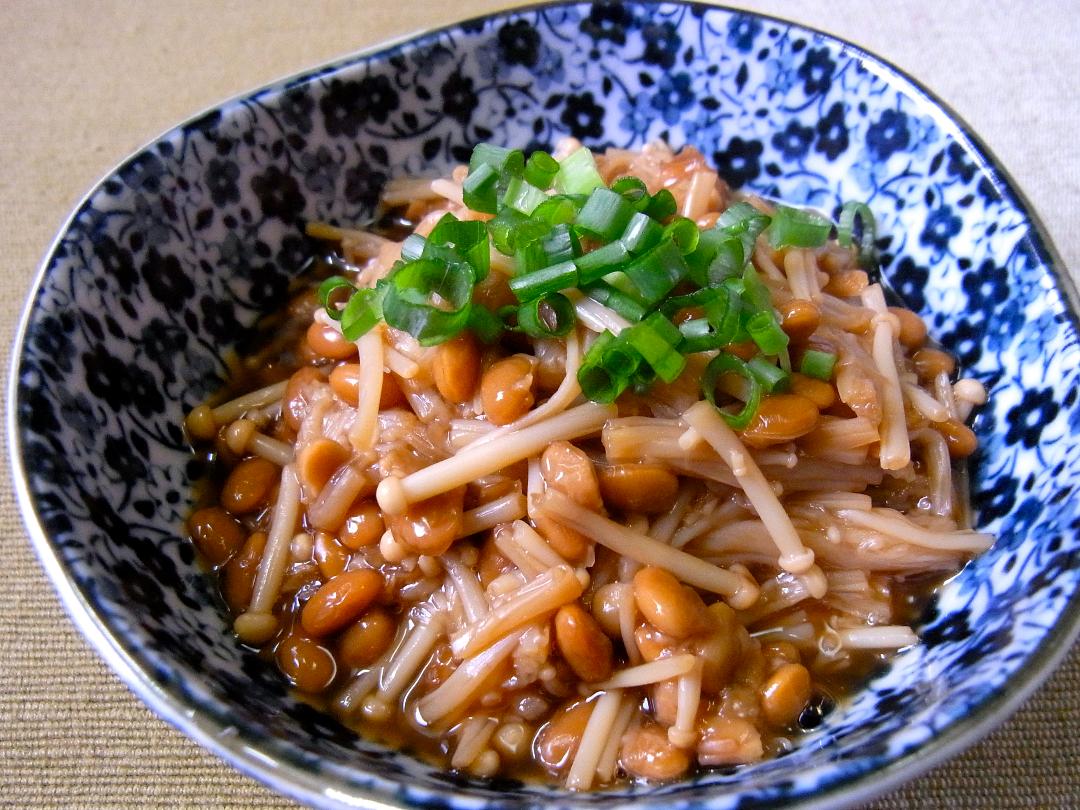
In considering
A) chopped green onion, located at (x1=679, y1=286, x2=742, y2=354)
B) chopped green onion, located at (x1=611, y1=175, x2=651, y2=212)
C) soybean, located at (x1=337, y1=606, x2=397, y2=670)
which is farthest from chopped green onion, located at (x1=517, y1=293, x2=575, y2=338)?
soybean, located at (x1=337, y1=606, x2=397, y2=670)

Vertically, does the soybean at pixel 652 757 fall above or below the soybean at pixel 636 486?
below

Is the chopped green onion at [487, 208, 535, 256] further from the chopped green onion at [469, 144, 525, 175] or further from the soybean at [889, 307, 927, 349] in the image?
the soybean at [889, 307, 927, 349]

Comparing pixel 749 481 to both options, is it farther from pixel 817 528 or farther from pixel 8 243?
pixel 8 243

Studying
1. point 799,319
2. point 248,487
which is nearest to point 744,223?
point 799,319

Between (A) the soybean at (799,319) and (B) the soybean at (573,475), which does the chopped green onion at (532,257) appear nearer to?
(B) the soybean at (573,475)

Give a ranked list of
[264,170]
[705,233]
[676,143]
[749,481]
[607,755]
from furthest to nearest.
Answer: [676,143]
[264,170]
[705,233]
[749,481]
[607,755]

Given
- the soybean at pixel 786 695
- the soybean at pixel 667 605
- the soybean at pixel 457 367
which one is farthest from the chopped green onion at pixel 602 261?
the soybean at pixel 786 695

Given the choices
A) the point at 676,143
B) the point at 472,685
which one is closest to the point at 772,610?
the point at 472,685

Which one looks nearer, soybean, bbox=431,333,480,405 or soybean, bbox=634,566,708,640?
soybean, bbox=634,566,708,640
